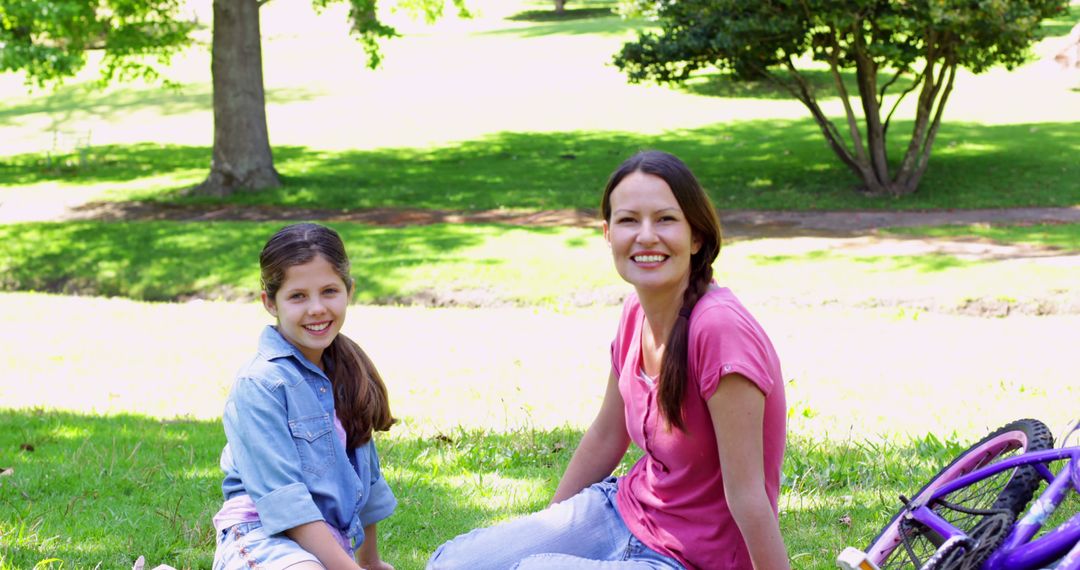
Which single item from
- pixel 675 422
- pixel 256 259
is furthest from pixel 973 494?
pixel 256 259

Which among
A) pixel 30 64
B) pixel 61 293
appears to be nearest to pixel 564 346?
pixel 61 293

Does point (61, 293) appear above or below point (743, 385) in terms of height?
below

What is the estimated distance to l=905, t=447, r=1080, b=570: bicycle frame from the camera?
8.79 feet

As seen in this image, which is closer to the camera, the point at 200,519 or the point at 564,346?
the point at 200,519

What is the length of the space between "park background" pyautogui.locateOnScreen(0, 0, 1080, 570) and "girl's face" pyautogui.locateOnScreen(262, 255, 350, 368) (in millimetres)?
1240

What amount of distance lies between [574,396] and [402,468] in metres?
2.28

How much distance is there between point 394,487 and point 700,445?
7.61 ft

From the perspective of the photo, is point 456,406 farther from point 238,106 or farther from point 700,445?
point 238,106

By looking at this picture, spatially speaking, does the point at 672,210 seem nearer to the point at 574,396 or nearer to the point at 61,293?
the point at 574,396

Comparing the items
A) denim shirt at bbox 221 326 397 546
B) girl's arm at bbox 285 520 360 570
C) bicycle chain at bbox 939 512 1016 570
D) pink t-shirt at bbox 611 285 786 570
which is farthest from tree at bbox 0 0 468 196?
bicycle chain at bbox 939 512 1016 570

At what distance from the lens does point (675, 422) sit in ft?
10.1

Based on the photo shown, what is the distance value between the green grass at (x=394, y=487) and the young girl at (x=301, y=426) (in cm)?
79

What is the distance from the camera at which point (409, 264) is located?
13391mm

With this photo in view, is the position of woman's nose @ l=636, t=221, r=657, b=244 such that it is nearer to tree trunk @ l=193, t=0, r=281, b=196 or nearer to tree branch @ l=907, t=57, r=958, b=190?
tree branch @ l=907, t=57, r=958, b=190
